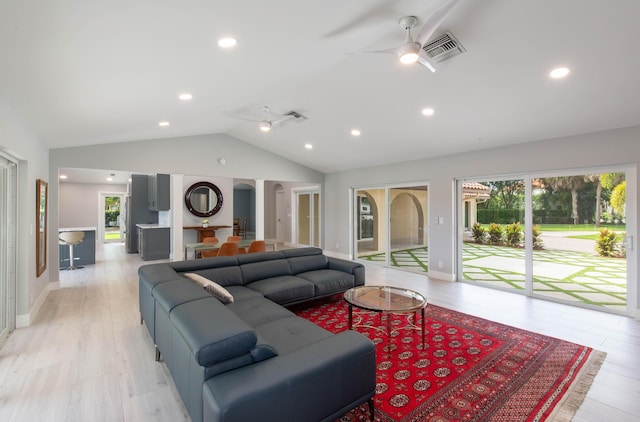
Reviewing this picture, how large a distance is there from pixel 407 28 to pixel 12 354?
4.60 meters

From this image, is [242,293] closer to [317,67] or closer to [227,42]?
[227,42]

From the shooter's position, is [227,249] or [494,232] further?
[227,249]

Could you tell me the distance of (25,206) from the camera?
351 centimetres

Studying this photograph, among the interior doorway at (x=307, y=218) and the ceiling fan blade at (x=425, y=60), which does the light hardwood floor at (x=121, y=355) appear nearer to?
the ceiling fan blade at (x=425, y=60)

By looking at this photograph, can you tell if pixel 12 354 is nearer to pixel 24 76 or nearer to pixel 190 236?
pixel 24 76

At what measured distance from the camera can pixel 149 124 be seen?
4.45 m

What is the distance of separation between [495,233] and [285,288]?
12.7 feet

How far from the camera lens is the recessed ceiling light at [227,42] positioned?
2.26 meters

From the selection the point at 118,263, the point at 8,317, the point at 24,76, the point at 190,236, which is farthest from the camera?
the point at 190,236

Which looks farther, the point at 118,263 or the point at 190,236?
the point at 190,236

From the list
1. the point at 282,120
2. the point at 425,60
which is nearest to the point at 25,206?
the point at 282,120

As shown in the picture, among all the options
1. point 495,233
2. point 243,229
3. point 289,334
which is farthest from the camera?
point 243,229

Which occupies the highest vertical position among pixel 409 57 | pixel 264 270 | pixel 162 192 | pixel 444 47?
pixel 444 47

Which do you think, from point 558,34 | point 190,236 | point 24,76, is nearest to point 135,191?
point 190,236
